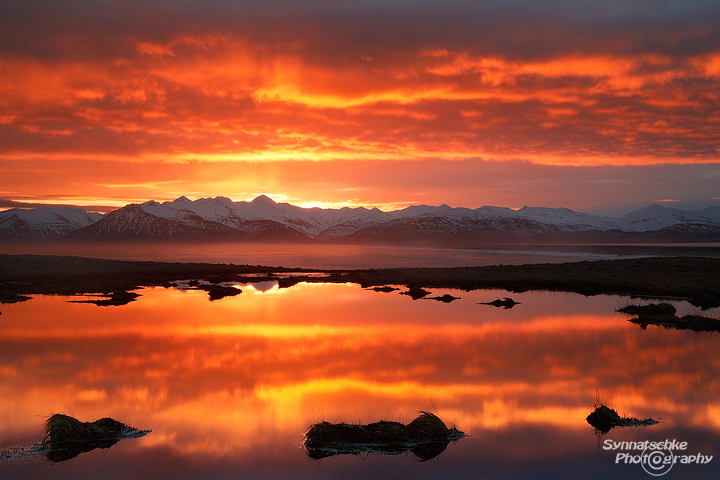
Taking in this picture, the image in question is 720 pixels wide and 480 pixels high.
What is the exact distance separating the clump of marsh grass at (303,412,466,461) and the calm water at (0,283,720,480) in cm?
39

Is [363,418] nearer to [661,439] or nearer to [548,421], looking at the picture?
[548,421]

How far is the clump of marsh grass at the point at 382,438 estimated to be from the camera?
12.6 m

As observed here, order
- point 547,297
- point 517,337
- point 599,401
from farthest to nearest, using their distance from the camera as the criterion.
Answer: point 547,297 < point 517,337 < point 599,401

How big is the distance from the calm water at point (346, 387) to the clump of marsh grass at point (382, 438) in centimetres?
39

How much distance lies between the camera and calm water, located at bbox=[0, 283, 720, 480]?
11906 millimetres

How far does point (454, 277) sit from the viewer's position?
206 ft

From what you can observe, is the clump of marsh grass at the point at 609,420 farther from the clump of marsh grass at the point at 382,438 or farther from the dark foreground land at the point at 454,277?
the dark foreground land at the point at 454,277

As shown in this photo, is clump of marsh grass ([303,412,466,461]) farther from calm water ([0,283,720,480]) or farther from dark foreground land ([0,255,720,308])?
dark foreground land ([0,255,720,308])

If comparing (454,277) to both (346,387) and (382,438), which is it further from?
(382,438)

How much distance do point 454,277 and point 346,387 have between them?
153 ft

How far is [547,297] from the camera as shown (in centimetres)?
4597

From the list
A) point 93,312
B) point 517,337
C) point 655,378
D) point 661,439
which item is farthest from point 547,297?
point 93,312

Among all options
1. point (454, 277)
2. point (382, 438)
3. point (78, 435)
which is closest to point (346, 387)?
point (382, 438)

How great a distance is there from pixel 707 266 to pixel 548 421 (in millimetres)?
57824
